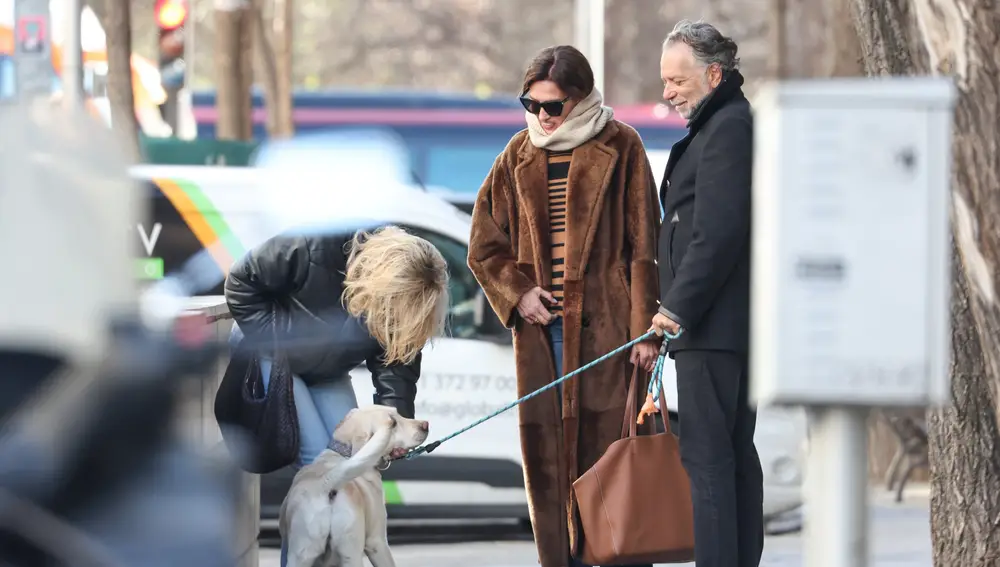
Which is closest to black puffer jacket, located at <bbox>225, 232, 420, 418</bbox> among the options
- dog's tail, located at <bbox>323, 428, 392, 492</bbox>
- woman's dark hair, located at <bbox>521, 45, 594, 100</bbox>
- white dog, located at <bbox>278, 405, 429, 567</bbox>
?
white dog, located at <bbox>278, 405, 429, 567</bbox>

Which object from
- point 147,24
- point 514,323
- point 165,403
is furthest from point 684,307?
point 147,24

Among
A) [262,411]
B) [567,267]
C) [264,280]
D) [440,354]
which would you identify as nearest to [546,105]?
[567,267]

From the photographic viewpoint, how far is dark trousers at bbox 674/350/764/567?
5.20m

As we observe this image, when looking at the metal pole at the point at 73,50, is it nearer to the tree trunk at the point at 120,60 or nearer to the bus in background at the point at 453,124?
the tree trunk at the point at 120,60

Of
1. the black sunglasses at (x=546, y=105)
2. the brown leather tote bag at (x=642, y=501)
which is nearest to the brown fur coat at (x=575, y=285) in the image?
the black sunglasses at (x=546, y=105)

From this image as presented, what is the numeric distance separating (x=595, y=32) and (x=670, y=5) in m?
23.1

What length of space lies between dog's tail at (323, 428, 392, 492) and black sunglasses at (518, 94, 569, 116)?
1.13 m

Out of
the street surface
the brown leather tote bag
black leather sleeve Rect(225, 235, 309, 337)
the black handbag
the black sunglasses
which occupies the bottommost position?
the street surface

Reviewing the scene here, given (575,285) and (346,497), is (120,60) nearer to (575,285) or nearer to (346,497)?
(575,285)

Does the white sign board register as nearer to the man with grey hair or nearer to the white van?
the man with grey hair

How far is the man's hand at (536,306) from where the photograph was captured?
5.84 m

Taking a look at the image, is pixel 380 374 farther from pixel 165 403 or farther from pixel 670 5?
pixel 670 5

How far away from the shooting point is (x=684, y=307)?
519 centimetres

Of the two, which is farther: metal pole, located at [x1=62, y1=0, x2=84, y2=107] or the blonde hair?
metal pole, located at [x1=62, y1=0, x2=84, y2=107]
